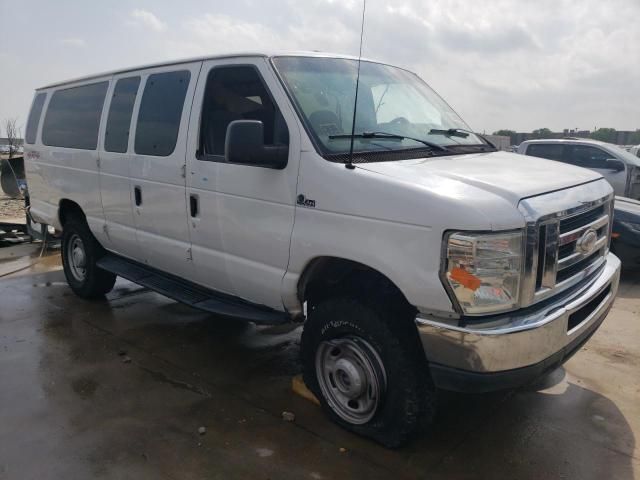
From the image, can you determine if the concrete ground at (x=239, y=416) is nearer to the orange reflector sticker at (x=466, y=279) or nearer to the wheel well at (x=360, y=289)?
the wheel well at (x=360, y=289)

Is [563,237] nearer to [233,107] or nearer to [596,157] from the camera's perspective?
[233,107]

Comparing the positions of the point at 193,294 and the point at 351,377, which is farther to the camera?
the point at 193,294

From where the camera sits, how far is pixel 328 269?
129 inches

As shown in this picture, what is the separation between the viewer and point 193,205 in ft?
12.8

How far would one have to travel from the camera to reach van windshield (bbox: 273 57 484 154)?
326 centimetres

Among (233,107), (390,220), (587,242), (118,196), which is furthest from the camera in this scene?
(118,196)

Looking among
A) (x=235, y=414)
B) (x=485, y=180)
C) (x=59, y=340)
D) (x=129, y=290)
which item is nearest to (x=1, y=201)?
(x=129, y=290)

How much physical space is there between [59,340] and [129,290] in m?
1.58

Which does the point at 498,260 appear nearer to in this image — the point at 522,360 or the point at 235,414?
the point at 522,360

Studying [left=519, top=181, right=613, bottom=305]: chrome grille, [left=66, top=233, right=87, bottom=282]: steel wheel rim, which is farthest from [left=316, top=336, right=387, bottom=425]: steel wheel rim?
[left=66, top=233, right=87, bottom=282]: steel wheel rim

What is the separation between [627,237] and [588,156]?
4.46 m

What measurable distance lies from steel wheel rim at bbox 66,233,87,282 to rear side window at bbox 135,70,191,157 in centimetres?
186

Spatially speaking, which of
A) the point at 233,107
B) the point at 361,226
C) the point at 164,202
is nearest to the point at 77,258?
the point at 164,202

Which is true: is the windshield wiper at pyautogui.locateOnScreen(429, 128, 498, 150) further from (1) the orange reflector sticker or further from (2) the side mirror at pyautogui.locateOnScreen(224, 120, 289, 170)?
(1) the orange reflector sticker
